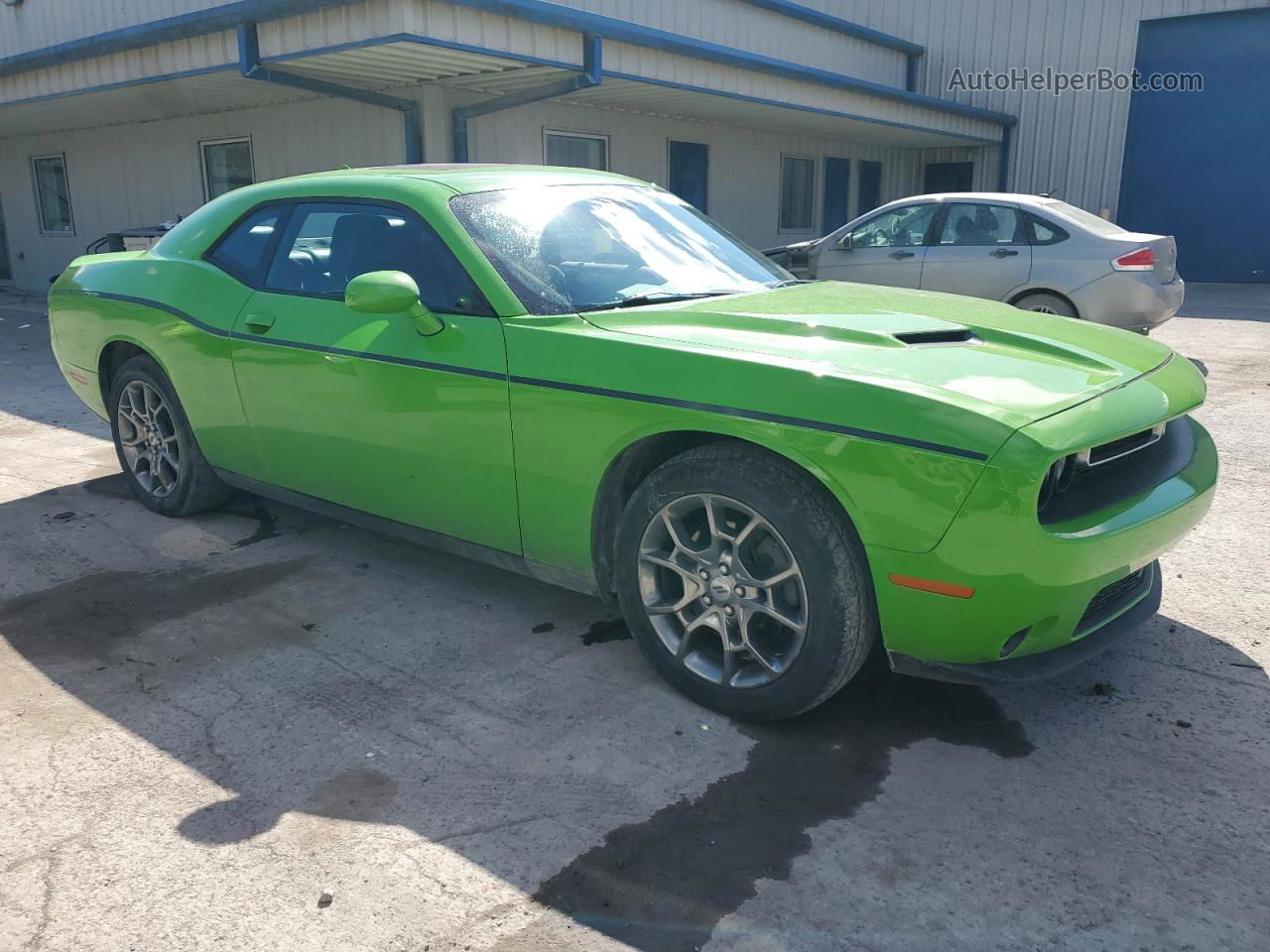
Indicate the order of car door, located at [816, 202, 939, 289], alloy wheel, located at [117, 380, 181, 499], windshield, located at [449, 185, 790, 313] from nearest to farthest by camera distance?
windshield, located at [449, 185, 790, 313] < alloy wheel, located at [117, 380, 181, 499] < car door, located at [816, 202, 939, 289]

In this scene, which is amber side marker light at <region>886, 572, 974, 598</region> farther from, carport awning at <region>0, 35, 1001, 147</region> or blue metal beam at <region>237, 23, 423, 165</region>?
blue metal beam at <region>237, 23, 423, 165</region>

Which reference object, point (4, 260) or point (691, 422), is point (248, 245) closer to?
point (691, 422)

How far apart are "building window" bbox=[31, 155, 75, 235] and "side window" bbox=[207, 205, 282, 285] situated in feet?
43.8

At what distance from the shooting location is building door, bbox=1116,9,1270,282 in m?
18.7

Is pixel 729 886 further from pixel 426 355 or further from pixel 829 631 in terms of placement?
pixel 426 355

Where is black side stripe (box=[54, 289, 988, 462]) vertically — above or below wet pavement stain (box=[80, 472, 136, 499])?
above

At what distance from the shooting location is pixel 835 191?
60.6ft

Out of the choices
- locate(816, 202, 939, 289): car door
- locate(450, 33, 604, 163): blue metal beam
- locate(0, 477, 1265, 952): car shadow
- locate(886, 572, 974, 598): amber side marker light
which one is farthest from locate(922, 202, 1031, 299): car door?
locate(886, 572, 974, 598): amber side marker light

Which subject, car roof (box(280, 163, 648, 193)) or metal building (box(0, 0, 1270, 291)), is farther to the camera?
metal building (box(0, 0, 1270, 291))

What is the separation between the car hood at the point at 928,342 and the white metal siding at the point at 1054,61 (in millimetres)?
18572

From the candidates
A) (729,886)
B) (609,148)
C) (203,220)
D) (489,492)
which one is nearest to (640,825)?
(729,886)

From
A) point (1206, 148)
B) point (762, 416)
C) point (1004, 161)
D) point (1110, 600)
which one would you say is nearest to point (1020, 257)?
point (1110, 600)

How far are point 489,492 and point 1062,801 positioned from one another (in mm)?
1992

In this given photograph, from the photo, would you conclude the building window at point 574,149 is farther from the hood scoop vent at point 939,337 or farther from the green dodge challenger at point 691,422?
the hood scoop vent at point 939,337
